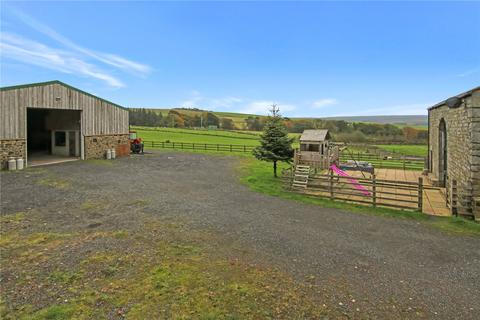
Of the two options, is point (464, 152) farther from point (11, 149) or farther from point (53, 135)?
point (53, 135)

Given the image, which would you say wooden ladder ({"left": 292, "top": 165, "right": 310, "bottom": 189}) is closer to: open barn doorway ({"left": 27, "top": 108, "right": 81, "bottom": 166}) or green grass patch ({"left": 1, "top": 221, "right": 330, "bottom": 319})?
green grass patch ({"left": 1, "top": 221, "right": 330, "bottom": 319})

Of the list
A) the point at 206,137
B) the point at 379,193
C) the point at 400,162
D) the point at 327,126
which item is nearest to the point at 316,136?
the point at 379,193

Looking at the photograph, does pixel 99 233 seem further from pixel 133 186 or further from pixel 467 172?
pixel 467 172

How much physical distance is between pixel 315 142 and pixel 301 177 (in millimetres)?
7215

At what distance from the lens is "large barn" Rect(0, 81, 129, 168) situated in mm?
16234

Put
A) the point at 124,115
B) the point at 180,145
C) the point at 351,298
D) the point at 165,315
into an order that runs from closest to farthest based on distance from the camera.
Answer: the point at 165,315, the point at 351,298, the point at 124,115, the point at 180,145

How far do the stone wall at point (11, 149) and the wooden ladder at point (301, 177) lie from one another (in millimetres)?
16232

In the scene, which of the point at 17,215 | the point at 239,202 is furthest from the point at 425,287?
the point at 17,215

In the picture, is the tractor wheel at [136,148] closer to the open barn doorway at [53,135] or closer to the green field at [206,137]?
the open barn doorway at [53,135]

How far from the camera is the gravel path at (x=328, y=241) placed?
4.57 metres

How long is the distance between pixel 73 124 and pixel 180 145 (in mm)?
19473

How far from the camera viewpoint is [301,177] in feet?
44.4

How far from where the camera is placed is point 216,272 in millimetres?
5289

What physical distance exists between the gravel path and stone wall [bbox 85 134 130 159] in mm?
7795
